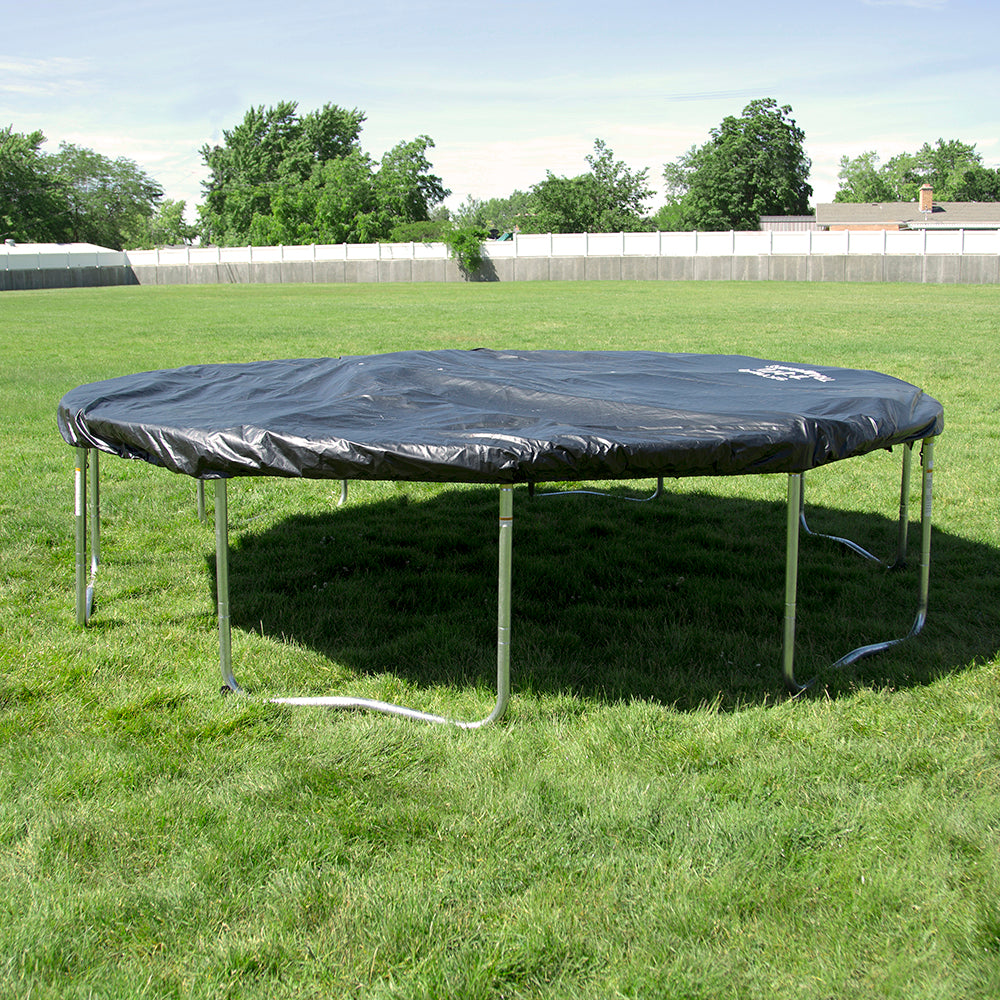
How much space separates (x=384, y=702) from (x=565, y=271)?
32.9 m

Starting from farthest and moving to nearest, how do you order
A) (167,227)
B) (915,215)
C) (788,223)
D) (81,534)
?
(167,227) → (788,223) → (915,215) → (81,534)

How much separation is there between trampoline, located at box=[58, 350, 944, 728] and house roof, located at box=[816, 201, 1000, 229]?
186ft

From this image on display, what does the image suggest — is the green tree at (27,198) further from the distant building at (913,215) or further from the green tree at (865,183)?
the green tree at (865,183)

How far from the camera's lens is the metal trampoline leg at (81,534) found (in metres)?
3.27

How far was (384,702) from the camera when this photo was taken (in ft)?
9.00

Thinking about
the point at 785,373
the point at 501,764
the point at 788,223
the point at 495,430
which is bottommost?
the point at 501,764

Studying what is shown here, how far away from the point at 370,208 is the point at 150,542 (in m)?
49.0

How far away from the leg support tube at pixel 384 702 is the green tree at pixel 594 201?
59.4 m

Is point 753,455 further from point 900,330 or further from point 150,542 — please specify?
point 900,330

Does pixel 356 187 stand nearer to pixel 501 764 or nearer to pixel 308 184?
pixel 308 184

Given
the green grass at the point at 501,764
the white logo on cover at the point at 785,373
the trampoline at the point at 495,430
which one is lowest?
the green grass at the point at 501,764

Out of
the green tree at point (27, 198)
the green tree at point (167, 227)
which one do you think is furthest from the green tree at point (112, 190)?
the green tree at point (27, 198)

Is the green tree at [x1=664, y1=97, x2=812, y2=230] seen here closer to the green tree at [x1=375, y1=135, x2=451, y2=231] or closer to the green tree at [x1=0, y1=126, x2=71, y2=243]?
the green tree at [x1=375, y1=135, x2=451, y2=231]

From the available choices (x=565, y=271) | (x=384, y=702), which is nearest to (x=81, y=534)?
(x=384, y=702)
